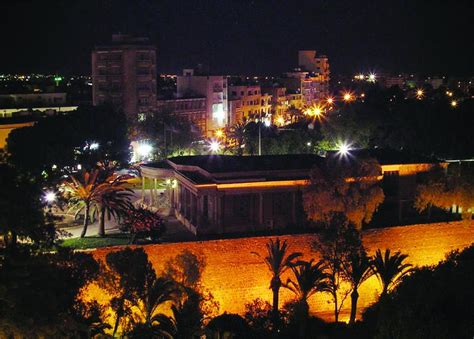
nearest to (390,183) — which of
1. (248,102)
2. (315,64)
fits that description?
(248,102)

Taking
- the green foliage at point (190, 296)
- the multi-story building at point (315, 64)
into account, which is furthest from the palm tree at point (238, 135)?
the multi-story building at point (315, 64)

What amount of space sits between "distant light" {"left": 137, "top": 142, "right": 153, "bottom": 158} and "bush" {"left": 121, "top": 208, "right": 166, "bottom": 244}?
19756mm

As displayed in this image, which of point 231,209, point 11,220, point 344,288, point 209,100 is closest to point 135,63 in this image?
point 209,100

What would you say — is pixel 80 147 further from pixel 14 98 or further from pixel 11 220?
pixel 14 98

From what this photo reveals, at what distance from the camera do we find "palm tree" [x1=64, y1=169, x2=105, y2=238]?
26016mm

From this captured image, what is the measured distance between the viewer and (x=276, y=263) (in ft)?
76.1

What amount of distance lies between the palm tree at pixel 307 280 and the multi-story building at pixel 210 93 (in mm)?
39144

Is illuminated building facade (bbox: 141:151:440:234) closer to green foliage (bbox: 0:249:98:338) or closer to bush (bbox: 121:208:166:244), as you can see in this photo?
bush (bbox: 121:208:166:244)

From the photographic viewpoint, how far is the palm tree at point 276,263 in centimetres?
2295

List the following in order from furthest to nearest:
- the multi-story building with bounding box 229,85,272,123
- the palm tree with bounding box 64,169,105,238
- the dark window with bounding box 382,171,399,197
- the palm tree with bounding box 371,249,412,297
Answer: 1. the multi-story building with bounding box 229,85,272,123
2. the dark window with bounding box 382,171,399,197
3. the palm tree with bounding box 64,169,105,238
4. the palm tree with bounding box 371,249,412,297

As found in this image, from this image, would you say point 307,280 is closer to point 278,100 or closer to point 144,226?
point 144,226

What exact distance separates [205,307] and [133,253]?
299cm

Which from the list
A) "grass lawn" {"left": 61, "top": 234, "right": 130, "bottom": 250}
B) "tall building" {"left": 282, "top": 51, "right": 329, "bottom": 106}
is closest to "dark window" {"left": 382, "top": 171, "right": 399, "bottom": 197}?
"grass lawn" {"left": 61, "top": 234, "right": 130, "bottom": 250}

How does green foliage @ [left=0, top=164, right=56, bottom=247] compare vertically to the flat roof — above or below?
below
